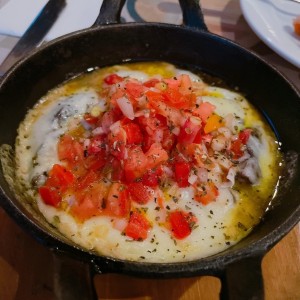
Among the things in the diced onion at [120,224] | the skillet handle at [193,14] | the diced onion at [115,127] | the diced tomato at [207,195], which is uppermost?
the skillet handle at [193,14]

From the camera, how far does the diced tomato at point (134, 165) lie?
65.7 inches

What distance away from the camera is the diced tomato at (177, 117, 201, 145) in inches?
68.9

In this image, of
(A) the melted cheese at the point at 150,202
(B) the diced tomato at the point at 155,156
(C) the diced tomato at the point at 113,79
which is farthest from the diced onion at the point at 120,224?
(C) the diced tomato at the point at 113,79

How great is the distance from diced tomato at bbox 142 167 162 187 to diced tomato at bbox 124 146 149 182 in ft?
0.07

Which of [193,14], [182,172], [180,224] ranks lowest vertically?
[180,224]

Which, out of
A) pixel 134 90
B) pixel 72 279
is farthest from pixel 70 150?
pixel 72 279

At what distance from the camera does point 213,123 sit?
1940 mm

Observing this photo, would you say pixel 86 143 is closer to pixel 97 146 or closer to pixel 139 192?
pixel 97 146

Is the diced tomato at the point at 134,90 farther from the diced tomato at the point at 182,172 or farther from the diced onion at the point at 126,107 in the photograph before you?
the diced tomato at the point at 182,172

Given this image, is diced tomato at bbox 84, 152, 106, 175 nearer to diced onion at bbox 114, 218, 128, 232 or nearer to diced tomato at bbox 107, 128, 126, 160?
diced tomato at bbox 107, 128, 126, 160

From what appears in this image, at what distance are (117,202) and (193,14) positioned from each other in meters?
1.13

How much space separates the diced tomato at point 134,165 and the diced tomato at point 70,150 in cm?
24

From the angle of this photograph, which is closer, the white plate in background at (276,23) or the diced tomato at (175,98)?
the diced tomato at (175,98)

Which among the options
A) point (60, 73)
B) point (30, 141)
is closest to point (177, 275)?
point (30, 141)
